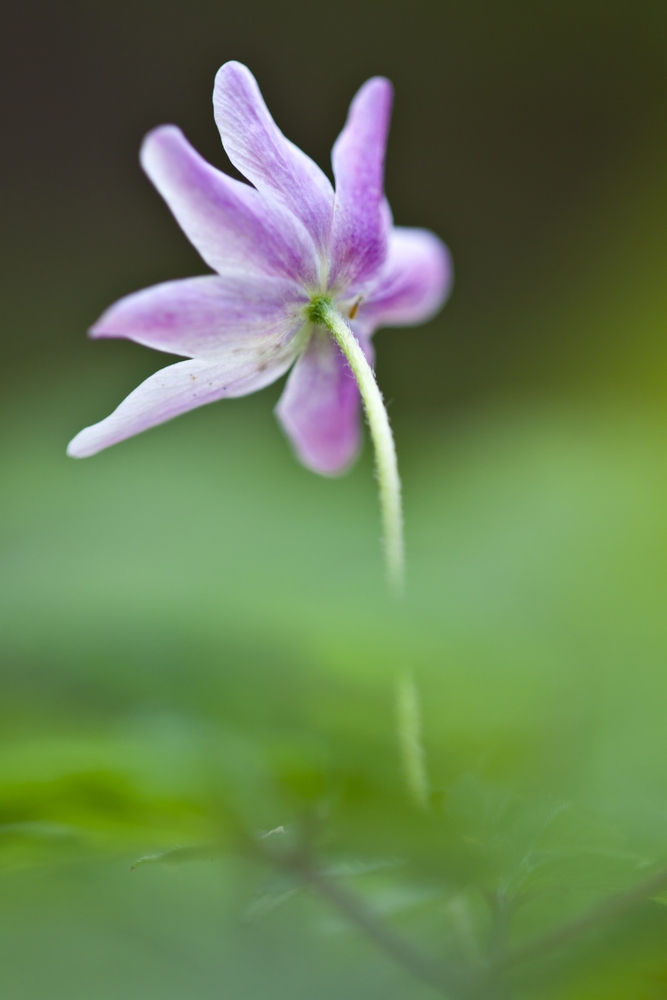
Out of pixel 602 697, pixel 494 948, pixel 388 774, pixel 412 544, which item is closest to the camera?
pixel 494 948

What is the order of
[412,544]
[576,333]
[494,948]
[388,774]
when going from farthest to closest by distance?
1. [576,333]
2. [412,544]
3. [388,774]
4. [494,948]

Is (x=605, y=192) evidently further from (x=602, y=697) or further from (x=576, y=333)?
(x=602, y=697)

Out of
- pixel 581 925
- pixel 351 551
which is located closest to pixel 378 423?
pixel 581 925

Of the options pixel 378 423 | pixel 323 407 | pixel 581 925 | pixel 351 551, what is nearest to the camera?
pixel 581 925

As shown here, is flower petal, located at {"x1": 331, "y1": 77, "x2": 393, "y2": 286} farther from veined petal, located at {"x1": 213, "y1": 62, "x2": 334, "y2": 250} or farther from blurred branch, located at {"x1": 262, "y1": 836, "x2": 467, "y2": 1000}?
blurred branch, located at {"x1": 262, "y1": 836, "x2": 467, "y2": 1000}

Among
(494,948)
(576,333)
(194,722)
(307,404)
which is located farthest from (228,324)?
(576,333)

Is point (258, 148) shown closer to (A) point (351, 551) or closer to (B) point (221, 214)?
(B) point (221, 214)

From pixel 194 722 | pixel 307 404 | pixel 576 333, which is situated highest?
pixel 576 333

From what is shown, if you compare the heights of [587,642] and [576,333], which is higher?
[576,333]
